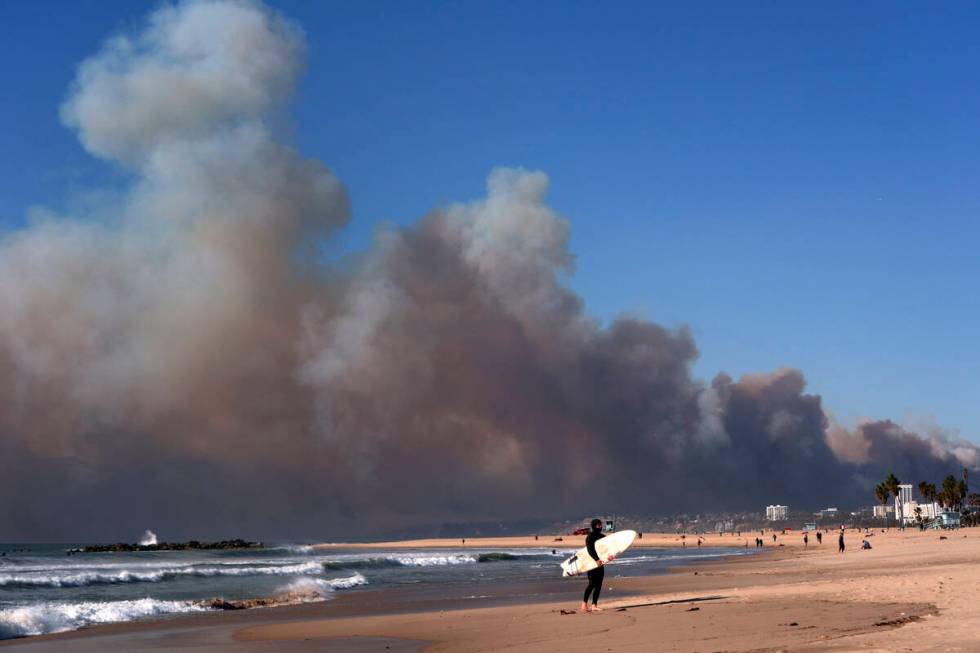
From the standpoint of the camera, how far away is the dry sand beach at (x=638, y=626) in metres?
15.9

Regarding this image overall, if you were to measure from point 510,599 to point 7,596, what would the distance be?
2593cm

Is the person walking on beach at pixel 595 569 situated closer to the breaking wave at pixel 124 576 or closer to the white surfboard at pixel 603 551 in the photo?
the white surfboard at pixel 603 551

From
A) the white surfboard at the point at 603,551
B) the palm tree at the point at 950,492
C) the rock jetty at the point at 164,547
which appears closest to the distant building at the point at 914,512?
the palm tree at the point at 950,492

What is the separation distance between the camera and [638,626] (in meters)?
19.8

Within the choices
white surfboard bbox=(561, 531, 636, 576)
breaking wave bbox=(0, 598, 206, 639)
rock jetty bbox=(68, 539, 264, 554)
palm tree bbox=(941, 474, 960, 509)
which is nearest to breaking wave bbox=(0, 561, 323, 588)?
breaking wave bbox=(0, 598, 206, 639)

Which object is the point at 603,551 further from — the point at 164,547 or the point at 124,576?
the point at 164,547

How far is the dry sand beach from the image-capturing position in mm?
15867

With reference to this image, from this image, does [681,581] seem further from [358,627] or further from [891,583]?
[358,627]

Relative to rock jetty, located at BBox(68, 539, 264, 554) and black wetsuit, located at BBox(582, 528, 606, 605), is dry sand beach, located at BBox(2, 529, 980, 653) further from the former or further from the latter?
rock jetty, located at BBox(68, 539, 264, 554)

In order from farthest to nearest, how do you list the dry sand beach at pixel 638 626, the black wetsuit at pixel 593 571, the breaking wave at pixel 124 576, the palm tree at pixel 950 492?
the palm tree at pixel 950 492 < the breaking wave at pixel 124 576 < the black wetsuit at pixel 593 571 < the dry sand beach at pixel 638 626

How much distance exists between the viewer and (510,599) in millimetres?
34062

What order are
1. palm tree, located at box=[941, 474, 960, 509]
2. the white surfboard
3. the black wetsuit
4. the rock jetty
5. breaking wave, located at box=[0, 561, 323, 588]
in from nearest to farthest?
the black wetsuit, the white surfboard, breaking wave, located at box=[0, 561, 323, 588], the rock jetty, palm tree, located at box=[941, 474, 960, 509]

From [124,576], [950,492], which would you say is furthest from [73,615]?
[950,492]

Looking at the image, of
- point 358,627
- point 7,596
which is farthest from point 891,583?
point 7,596
